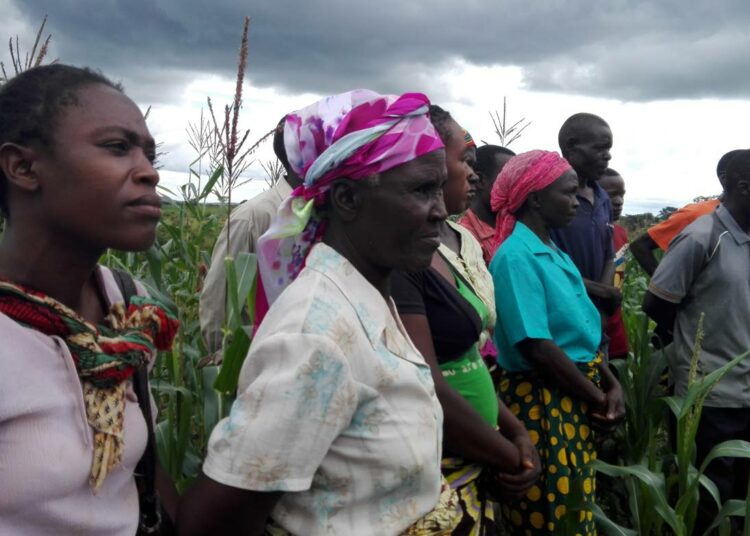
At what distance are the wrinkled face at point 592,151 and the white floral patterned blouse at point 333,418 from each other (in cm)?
256

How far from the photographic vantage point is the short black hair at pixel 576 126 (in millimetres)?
3619

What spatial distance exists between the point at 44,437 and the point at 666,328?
2.79 metres

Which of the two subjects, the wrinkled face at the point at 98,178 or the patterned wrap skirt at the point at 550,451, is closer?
the wrinkled face at the point at 98,178

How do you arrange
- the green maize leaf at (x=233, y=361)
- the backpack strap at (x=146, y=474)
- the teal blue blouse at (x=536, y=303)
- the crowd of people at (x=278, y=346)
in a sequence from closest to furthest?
the crowd of people at (x=278, y=346) < the backpack strap at (x=146, y=474) < the green maize leaf at (x=233, y=361) < the teal blue blouse at (x=536, y=303)

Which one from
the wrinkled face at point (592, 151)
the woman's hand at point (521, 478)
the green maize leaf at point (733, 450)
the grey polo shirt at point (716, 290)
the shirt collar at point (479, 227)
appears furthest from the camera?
the wrinkled face at point (592, 151)

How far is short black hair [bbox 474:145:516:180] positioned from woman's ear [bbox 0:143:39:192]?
2578 millimetres

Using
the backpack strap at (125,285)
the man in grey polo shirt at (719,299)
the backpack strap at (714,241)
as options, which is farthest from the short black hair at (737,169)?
the backpack strap at (125,285)

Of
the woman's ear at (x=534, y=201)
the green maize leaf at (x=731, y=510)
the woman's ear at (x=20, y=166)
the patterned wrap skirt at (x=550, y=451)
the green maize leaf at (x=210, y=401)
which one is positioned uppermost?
the woman's ear at (x=20, y=166)

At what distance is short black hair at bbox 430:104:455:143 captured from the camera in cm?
213

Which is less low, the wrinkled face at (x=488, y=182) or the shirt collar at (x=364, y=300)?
the wrinkled face at (x=488, y=182)

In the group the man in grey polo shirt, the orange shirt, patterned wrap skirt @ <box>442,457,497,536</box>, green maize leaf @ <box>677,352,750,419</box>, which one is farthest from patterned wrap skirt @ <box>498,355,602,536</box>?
the orange shirt

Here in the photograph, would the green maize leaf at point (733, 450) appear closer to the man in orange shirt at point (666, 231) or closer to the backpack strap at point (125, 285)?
the man in orange shirt at point (666, 231)

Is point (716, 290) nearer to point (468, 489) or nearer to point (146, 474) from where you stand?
point (468, 489)

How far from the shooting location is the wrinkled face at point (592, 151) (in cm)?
360
